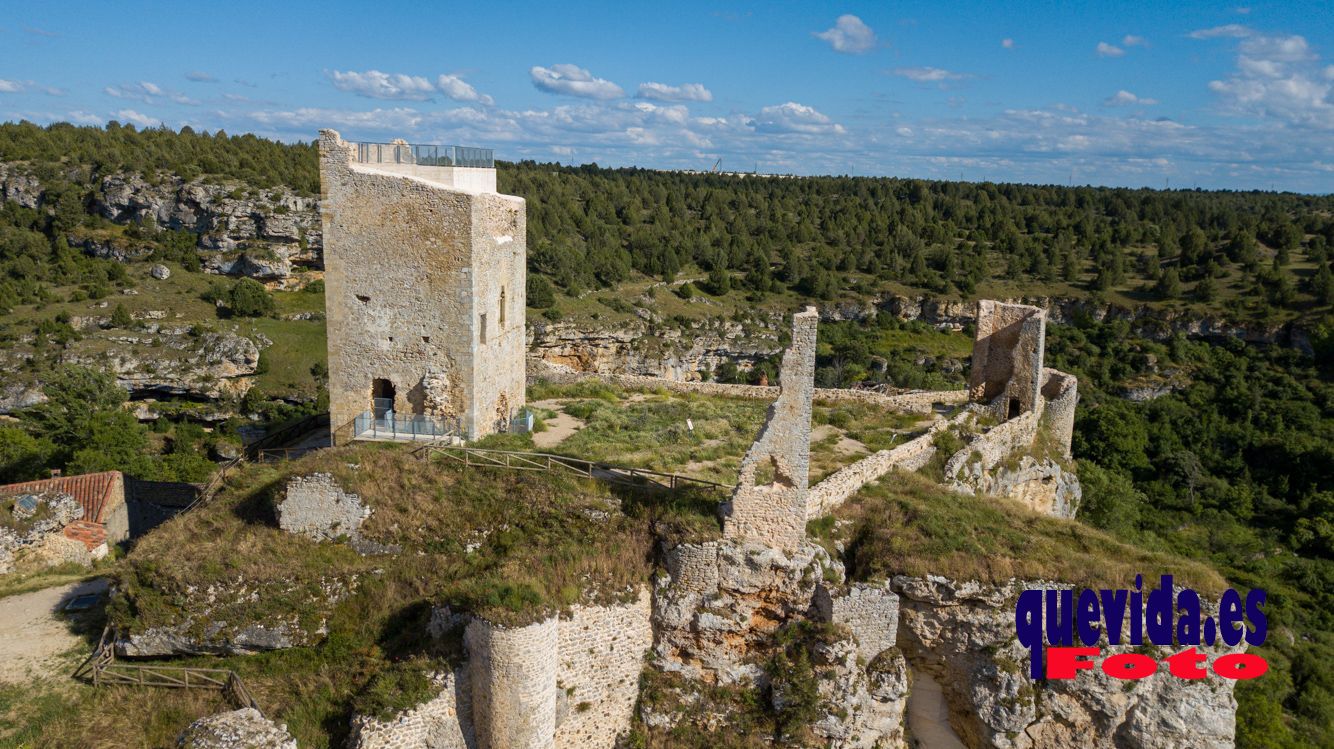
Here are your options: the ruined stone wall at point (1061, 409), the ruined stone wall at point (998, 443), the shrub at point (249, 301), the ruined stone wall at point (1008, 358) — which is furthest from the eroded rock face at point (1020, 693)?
the shrub at point (249, 301)

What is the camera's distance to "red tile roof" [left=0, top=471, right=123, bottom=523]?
76.8 ft

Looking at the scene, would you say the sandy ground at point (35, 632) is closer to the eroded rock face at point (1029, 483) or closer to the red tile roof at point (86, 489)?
the red tile roof at point (86, 489)

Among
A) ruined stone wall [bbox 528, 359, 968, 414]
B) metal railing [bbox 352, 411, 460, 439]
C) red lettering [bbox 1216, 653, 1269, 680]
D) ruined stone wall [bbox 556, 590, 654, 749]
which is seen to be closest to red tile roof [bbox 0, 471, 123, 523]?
metal railing [bbox 352, 411, 460, 439]

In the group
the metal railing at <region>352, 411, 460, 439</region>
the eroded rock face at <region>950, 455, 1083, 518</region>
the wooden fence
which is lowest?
the wooden fence

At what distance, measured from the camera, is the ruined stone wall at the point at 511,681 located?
12.5 meters

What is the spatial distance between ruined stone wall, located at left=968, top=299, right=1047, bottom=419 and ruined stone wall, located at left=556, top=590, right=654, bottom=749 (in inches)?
483

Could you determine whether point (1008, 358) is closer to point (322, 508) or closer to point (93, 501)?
point (322, 508)

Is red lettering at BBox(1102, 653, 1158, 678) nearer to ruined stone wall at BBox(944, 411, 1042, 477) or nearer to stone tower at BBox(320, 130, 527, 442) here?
ruined stone wall at BBox(944, 411, 1042, 477)

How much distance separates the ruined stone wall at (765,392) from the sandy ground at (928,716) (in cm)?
980

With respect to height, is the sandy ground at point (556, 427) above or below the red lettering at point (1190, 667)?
above

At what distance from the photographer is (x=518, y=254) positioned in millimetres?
19547

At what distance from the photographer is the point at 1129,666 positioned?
13.1 m

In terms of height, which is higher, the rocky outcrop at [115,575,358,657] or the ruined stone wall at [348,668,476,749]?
the rocky outcrop at [115,575,358,657]

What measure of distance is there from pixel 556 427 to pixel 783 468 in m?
7.56
